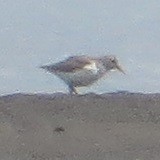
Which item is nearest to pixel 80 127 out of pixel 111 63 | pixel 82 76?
pixel 82 76

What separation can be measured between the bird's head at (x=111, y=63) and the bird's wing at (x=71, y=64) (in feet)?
2.63

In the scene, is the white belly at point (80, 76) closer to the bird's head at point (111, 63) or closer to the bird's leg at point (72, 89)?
the bird's leg at point (72, 89)

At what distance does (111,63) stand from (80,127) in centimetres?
369

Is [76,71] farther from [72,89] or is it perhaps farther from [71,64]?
[72,89]

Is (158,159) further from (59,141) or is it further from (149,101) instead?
(149,101)

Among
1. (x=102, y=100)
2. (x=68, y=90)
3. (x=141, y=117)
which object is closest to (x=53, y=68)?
(x=68, y=90)

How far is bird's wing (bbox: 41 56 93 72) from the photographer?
11.5 meters

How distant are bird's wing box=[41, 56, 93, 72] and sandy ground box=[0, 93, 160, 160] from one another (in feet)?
2.93

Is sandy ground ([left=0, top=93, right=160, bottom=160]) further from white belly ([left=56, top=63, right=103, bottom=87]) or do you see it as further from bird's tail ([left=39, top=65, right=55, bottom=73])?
bird's tail ([left=39, top=65, right=55, bottom=73])

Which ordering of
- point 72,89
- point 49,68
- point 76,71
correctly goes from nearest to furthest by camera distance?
point 72,89 < point 76,71 < point 49,68

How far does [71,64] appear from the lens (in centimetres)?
1152

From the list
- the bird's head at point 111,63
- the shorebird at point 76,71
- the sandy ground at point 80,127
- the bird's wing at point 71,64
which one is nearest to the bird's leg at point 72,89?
the shorebird at point 76,71

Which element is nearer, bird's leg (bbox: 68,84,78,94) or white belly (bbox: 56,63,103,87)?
bird's leg (bbox: 68,84,78,94)

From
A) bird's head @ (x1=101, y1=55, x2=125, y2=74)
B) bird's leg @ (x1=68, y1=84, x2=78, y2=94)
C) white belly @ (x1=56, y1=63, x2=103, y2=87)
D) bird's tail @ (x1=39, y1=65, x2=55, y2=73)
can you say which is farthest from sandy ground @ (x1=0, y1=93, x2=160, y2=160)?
bird's head @ (x1=101, y1=55, x2=125, y2=74)
